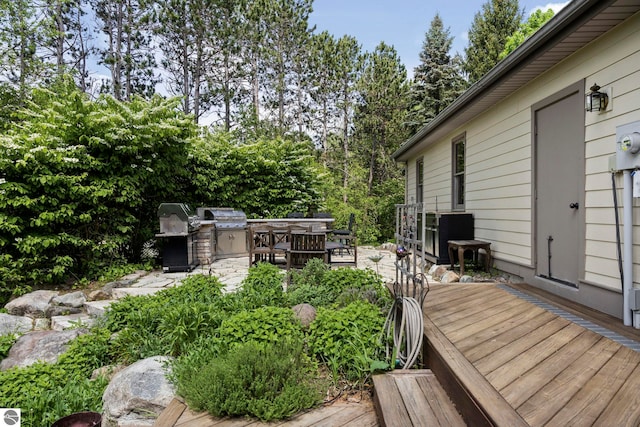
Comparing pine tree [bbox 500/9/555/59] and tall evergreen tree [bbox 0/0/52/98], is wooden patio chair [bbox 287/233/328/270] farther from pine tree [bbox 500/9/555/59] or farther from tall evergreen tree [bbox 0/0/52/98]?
pine tree [bbox 500/9/555/59]

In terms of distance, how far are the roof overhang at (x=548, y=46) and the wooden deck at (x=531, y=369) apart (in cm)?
235

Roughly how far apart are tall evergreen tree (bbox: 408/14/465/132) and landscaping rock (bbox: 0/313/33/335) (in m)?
13.6

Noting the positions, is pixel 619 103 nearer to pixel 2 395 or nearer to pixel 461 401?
pixel 461 401

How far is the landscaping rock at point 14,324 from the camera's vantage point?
4.16 metres

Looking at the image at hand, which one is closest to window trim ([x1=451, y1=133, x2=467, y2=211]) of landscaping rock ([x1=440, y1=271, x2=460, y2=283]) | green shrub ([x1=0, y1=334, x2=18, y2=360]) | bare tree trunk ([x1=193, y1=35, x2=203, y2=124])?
landscaping rock ([x1=440, y1=271, x2=460, y2=283])

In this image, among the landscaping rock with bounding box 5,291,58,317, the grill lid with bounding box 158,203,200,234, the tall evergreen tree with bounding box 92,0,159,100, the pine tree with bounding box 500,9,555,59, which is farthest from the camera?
the pine tree with bounding box 500,9,555,59

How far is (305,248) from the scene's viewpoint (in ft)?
17.7

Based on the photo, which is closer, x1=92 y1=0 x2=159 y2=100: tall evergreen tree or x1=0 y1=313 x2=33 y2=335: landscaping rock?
x1=0 y1=313 x2=33 y2=335: landscaping rock

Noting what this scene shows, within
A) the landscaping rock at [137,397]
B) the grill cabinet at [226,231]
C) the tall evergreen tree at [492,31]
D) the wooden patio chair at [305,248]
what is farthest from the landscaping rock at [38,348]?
the tall evergreen tree at [492,31]

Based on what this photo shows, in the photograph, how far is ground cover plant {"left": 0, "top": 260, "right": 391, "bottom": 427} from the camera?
204cm

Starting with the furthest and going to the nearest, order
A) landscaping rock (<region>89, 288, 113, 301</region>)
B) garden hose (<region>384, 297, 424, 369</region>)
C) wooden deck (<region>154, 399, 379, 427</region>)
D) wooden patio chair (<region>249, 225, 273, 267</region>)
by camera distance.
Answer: wooden patio chair (<region>249, 225, 273, 267</region>) → landscaping rock (<region>89, 288, 113, 301</region>) → garden hose (<region>384, 297, 424, 369</region>) → wooden deck (<region>154, 399, 379, 427</region>)

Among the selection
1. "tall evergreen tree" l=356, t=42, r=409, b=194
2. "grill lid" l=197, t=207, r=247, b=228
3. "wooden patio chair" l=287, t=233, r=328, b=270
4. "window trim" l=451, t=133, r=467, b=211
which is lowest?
"wooden patio chair" l=287, t=233, r=328, b=270

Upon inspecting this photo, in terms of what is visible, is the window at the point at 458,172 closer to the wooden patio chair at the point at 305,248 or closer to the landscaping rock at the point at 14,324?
the wooden patio chair at the point at 305,248

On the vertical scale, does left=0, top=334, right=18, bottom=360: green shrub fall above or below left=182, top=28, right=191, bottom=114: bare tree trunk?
below
